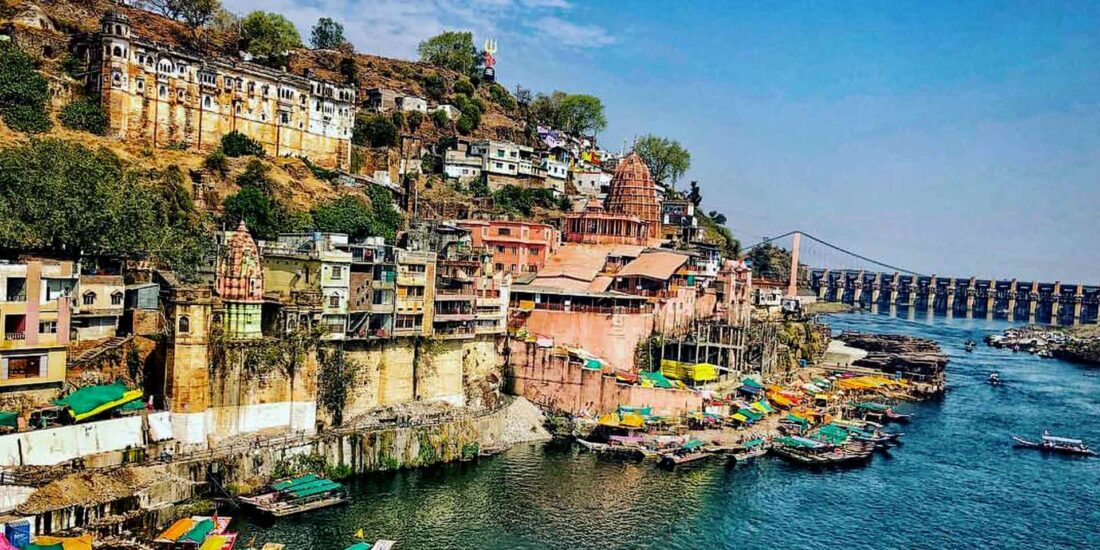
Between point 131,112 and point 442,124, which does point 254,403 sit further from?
point 442,124

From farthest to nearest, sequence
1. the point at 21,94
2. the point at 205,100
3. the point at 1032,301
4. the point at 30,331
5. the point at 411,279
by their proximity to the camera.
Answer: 1. the point at 1032,301
2. the point at 205,100
3. the point at 21,94
4. the point at 411,279
5. the point at 30,331

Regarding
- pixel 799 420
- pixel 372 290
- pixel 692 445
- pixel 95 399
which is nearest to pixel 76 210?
pixel 95 399

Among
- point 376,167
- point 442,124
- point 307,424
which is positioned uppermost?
point 442,124

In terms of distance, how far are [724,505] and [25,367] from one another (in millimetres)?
28759

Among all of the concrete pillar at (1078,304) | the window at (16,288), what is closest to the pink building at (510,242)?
the window at (16,288)

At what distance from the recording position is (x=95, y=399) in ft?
102

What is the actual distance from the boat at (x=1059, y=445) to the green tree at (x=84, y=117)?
199 ft

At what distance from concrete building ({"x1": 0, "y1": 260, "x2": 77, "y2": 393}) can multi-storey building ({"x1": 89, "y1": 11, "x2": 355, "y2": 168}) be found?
25394mm

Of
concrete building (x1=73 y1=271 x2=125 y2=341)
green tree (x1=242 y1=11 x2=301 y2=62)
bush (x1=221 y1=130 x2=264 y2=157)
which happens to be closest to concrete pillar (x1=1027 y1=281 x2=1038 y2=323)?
green tree (x1=242 y1=11 x2=301 y2=62)

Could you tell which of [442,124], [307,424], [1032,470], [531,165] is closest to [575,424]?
[307,424]

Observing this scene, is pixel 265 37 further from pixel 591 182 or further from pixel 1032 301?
pixel 1032 301

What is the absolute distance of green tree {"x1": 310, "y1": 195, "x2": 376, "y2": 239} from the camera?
5416 centimetres

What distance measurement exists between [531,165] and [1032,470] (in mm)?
51809

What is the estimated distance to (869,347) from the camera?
93750mm
